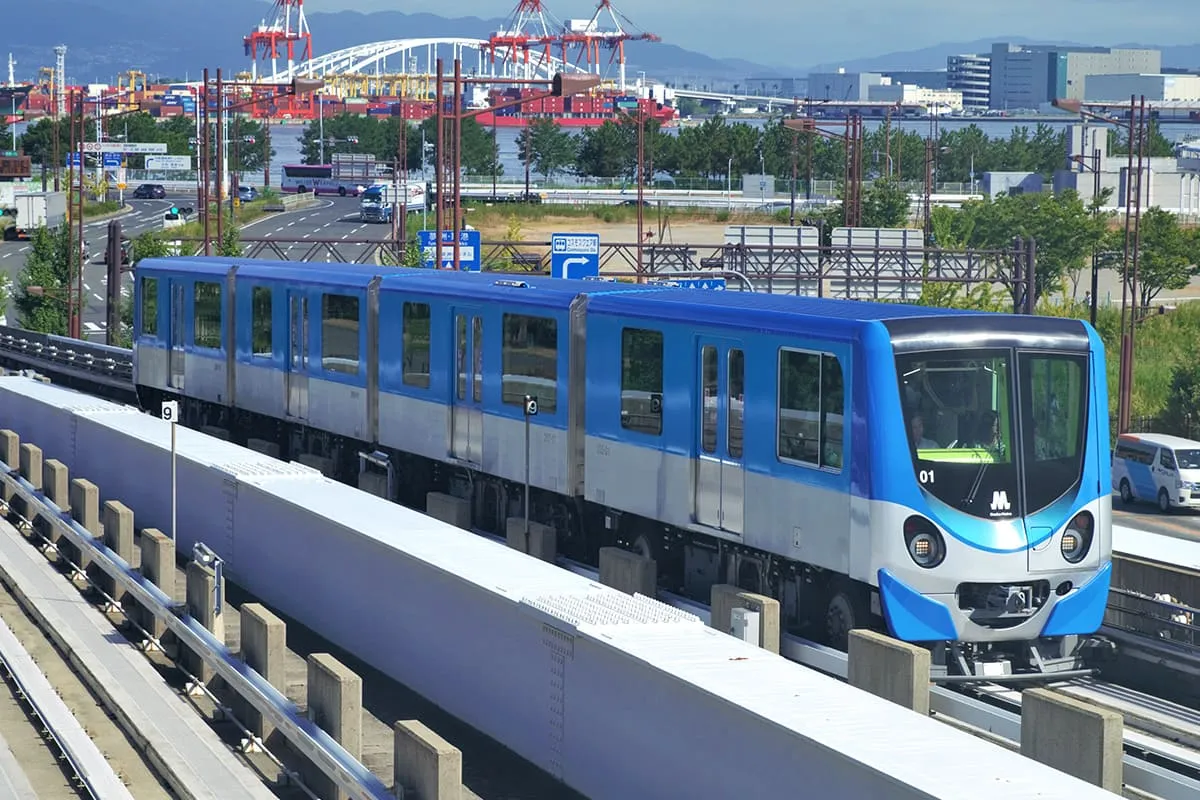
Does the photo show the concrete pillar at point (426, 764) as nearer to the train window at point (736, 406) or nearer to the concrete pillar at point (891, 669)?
the concrete pillar at point (891, 669)

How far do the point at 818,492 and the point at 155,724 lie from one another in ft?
17.1

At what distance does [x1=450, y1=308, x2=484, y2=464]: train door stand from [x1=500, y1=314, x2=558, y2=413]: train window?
58 centimetres

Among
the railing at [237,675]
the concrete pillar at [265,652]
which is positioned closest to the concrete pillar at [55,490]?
the railing at [237,675]

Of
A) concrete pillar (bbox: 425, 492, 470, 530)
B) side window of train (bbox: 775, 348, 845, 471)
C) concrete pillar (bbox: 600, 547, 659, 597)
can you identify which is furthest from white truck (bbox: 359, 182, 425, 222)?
side window of train (bbox: 775, 348, 845, 471)

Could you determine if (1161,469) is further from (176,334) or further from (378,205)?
(378,205)

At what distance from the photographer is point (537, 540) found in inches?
749

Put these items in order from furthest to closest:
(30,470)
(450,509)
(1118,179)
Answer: (1118,179) → (30,470) → (450,509)

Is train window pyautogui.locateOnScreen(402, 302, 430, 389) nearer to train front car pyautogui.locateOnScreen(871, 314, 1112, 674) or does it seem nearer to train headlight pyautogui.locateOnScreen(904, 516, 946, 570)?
train front car pyautogui.locateOnScreen(871, 314, 1112, 674)

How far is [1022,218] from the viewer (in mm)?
93500

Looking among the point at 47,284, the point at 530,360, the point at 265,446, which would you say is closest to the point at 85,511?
the point at 530,360

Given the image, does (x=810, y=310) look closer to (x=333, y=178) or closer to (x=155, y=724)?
(x=155, y=724)

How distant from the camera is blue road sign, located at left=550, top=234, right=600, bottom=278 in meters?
37.3

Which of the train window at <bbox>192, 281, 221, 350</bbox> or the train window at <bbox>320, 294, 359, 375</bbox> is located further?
the train window at <bbox>192, 281, 221, 350</bbox>

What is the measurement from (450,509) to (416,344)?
261 centimetres
